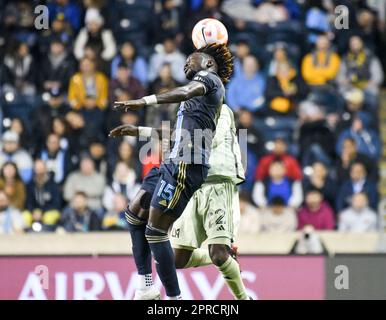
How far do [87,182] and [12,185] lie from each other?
3.32ft

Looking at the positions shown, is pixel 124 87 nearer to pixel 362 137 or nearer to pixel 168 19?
pixel 168 19

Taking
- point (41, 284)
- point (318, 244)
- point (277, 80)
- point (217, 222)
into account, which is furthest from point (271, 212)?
point (217, 222)

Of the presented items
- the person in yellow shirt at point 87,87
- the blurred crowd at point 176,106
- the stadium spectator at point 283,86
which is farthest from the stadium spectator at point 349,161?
the person in yellow shirt at point 87,87

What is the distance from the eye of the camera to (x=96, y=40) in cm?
1655

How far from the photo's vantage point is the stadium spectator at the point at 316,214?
14.2m

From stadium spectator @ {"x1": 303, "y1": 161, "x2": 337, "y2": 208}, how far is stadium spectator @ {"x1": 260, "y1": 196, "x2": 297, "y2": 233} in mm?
575

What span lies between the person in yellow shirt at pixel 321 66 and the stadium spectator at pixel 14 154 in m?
4.26

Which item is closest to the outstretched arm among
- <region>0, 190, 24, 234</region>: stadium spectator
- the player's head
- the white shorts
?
the player's head

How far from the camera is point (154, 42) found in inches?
659

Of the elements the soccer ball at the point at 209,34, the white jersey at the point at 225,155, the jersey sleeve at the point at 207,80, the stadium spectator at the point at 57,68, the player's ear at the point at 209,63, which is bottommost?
the white jersey at the point at 225,155

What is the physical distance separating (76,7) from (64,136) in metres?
2.63

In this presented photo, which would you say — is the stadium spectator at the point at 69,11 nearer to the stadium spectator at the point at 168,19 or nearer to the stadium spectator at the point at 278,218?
the stadium spectator at the point at 168,19
